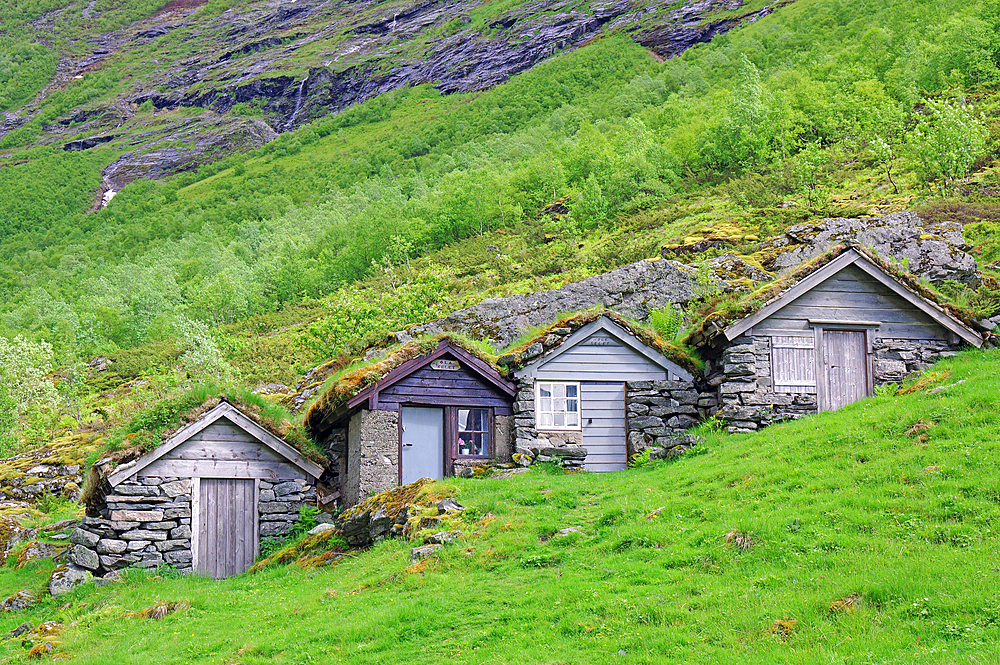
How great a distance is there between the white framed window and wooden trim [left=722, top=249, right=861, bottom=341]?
4.43 meters

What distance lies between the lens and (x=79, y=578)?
65.9 ft

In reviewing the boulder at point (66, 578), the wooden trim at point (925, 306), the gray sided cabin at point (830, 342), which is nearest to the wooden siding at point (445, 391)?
the gray sided cabin at point (830, 342)

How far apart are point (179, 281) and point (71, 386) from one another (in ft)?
179

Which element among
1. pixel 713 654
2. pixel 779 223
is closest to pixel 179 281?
pixel 779 223

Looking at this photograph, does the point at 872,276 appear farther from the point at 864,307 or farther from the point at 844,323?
the point at 844,323

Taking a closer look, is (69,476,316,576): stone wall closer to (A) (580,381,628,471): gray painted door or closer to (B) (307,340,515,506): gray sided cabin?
(B) (307,340,515,506): gray sided cabin

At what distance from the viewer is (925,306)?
22.7 m

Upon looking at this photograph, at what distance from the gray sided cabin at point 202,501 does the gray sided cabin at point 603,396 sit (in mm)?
6321

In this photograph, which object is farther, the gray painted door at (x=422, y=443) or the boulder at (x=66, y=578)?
the gray painted door at (x=422, y=443)

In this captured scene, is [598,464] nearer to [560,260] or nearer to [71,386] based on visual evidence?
[560,260]

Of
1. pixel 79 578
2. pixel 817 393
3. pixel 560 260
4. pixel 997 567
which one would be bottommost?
pixel 79 578

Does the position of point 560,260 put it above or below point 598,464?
above

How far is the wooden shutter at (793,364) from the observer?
22469mm

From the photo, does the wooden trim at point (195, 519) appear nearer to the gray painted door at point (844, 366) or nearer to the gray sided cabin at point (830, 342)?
the gray sided cabin at point (830, 342)
